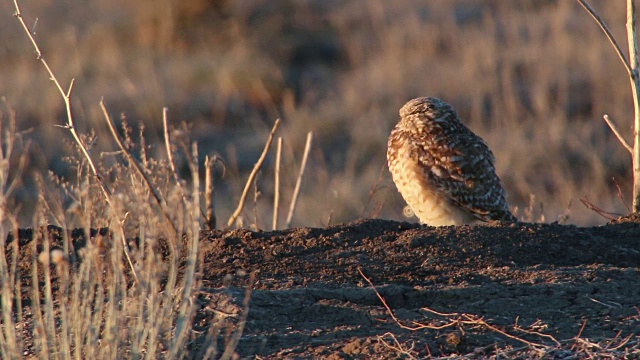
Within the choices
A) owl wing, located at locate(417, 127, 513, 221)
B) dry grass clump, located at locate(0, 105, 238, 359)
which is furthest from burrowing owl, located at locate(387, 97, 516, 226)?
dry grass clump, located at locate(0, 105, 238, 359)

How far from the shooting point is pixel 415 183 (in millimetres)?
6625

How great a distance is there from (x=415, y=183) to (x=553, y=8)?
41.4 feet

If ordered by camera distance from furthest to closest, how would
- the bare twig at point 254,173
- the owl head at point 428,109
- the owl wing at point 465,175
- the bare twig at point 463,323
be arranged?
the owl head at point 428,109
the owl wing at point 465,175
the bare twig at point 254,173
the bare twig at point 463,323

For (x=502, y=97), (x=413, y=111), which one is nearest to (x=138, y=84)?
(x=502, y=97)

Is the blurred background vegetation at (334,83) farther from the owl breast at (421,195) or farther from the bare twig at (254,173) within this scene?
the bare twig at (254,173)

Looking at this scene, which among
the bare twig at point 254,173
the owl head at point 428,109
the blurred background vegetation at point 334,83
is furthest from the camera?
the blurred background vegetation at point 334,83

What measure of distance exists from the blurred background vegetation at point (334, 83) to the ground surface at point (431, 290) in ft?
19.7

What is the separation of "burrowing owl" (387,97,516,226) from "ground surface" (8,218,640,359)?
1.03 meters

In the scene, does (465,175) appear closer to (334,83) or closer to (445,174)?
(445,174)

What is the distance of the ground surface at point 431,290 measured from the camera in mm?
3965

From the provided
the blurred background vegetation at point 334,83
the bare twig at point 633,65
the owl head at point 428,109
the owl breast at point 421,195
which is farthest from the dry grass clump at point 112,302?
the blurred background vegetation at point 334,83

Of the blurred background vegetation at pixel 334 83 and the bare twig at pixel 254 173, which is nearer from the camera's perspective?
the bare twig at pixel 254 173

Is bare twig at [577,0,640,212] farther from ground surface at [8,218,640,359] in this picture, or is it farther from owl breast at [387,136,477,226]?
owl breast at [387,136,477,226]

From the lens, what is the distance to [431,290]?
179 inches
